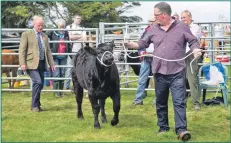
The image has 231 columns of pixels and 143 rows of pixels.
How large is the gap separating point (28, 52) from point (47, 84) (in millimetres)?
4350

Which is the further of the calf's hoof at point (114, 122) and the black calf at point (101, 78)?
the calf's hoof at point (114, 122)

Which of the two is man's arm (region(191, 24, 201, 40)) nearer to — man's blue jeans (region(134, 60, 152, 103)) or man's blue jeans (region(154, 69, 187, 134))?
man's blue jeans (region(134, 60, 152, 103))

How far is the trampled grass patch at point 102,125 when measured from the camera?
20.0 ft

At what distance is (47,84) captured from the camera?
12.8 metres

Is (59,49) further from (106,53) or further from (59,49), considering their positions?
(106,53)

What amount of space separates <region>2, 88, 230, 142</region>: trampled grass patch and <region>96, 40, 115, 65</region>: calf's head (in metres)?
1.12

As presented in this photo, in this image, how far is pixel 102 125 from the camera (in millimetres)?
7004

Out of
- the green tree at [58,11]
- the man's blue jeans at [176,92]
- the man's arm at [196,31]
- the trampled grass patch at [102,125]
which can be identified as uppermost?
the green tree at [58,11]

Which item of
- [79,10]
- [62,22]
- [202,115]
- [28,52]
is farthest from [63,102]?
[79,10]

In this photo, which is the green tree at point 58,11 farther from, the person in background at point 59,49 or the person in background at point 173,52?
the person in background at point 173,52

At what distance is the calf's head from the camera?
6.25 meters

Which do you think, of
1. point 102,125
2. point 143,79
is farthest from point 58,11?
point 102,125

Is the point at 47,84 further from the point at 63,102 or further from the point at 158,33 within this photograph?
the point at 158,33

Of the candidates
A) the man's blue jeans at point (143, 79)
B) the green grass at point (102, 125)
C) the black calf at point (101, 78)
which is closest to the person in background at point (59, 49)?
the green grass at point (102, 125)
